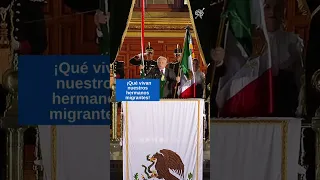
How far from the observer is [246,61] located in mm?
6543

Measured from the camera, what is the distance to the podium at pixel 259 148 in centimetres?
640

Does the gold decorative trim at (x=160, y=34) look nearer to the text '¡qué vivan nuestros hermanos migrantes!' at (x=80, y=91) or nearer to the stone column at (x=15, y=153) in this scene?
the text '¡qué vivan nuestros hermanos migrantes!' at (x=80, y=91)

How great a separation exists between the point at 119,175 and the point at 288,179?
12.5 ft

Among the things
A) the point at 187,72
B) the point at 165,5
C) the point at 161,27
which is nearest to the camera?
the point at 187,72

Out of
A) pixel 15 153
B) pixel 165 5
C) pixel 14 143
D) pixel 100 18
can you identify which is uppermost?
pixel 165 5

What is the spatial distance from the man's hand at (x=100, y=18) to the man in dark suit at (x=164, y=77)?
4.14 meters

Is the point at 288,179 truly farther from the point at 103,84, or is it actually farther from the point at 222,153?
the point at 103,84

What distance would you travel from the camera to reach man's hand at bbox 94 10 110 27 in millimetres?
6434

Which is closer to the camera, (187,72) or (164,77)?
(187,72)

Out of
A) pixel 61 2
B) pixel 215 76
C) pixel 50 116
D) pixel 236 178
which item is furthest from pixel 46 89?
pixel 236 178

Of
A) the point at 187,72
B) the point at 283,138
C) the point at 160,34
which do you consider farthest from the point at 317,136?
the point at 160,34

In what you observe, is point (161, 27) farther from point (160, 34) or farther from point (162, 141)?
point (162, 141)

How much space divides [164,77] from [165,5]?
220cm

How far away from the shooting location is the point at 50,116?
→ 6387mm
